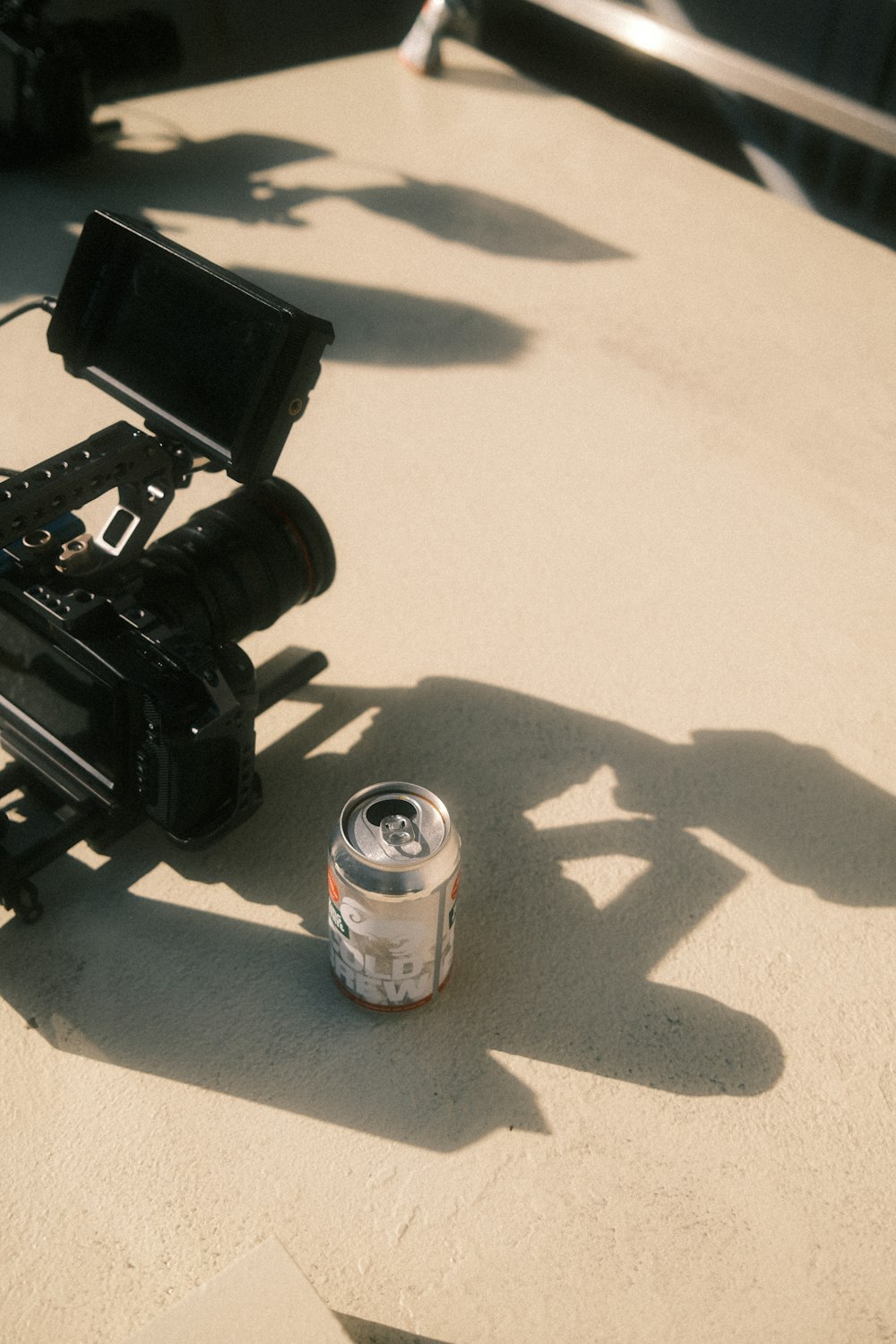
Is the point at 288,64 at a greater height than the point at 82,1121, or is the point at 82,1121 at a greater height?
the point at 288,64

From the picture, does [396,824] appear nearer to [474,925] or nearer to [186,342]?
[474,925]

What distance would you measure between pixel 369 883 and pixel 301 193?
261 centimetres

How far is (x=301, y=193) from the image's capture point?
3.36 meters

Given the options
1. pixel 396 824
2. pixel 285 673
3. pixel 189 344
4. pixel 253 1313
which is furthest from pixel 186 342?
pixel 253 1313

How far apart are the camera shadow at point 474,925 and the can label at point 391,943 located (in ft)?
0.19

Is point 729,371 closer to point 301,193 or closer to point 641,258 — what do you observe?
point 641,258

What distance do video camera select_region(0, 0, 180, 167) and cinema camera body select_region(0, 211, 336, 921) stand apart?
204 centimetres

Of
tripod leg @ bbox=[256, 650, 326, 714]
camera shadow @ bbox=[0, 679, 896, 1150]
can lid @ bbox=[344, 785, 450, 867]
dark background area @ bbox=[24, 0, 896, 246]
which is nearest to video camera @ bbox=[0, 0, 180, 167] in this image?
dark background area @ bbox=[24, 0, 896, 246]

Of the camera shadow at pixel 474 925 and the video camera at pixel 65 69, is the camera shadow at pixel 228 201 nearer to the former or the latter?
the video camera at pixel 65 69

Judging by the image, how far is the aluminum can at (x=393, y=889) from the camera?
4.34 ft

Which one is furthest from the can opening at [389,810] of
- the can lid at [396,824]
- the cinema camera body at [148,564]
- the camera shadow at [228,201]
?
the camera shadow at [228,201]

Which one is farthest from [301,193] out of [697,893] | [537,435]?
[697,893]

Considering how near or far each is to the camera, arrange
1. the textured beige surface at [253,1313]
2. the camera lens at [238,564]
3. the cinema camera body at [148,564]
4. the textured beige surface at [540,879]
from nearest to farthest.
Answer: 1. the textured beige surface at [253,1313]
2. the textured beige surface at [540,879]
3. the cinema camera body at [148,564]
4. the camera lens at [238,564]

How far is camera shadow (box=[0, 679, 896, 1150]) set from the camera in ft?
4.76
